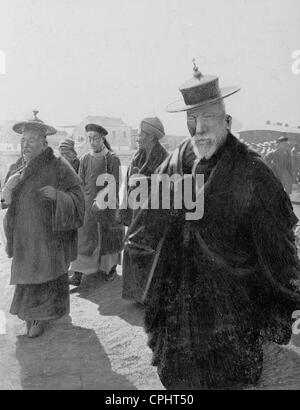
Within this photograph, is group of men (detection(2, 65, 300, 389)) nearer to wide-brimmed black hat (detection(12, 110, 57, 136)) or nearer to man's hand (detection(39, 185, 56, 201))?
man's hand (detection(39, 185, 56, 201))

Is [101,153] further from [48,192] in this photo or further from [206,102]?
[206,102]

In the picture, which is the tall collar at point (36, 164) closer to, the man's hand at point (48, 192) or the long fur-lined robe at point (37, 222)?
the long fur-lined robe at point (37, 222)

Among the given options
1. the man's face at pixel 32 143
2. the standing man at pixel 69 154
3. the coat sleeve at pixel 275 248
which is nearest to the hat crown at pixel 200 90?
the coat sleeve at pixel 275 248

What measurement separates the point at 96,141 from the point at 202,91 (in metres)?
3.38

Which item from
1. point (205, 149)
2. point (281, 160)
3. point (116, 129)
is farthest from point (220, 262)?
point (281, 160)

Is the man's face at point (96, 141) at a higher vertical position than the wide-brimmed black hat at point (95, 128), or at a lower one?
lower

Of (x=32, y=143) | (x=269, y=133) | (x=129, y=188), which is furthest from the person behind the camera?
(x=269, y=133)

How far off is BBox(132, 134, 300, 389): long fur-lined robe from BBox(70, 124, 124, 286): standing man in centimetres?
304

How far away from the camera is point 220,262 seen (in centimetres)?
322

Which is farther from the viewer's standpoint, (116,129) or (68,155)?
(116,129)

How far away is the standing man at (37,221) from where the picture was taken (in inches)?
177

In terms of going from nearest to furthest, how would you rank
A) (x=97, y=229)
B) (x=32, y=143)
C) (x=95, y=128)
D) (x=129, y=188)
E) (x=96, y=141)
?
(x=32, y=143) → (x=129, y=188) → (x=95, y=128) → (x=96, y=141) → (x=97, y=229)

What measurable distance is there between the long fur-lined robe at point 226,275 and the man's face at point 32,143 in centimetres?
161

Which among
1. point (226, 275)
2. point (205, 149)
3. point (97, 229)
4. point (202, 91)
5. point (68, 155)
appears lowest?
point (97, 229)
